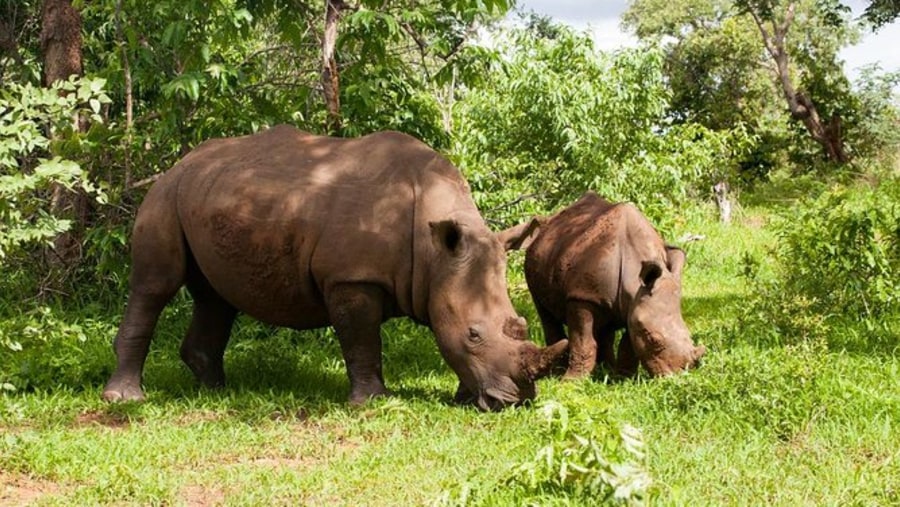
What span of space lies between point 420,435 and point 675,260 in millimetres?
3063

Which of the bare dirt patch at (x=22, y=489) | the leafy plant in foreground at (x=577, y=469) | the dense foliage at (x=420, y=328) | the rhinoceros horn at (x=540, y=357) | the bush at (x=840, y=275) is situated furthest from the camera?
the bush at (x=840, y=275)

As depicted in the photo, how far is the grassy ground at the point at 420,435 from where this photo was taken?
533 cm

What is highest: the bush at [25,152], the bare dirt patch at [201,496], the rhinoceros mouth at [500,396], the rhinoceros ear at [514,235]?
the bush at [25,152]

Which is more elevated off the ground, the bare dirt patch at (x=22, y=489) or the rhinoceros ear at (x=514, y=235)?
the rhinoceros ear at (x=514, y=235)

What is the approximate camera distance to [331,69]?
955cm

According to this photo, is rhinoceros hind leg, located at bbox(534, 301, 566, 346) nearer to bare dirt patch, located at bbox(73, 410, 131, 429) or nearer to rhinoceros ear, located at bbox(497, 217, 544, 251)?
rhinoceros ear, located at bbox(497, 217, 544, 251)

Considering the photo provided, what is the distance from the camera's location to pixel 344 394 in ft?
26.3

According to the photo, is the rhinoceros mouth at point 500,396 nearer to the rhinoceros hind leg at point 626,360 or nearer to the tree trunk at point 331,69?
the rhinoceros hind leg at point 626,360

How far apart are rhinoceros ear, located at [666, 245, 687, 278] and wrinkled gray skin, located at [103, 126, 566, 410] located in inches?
65.8

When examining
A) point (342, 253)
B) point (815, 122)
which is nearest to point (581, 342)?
point (342, 253)

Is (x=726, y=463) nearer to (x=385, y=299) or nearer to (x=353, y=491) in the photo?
(x=353, y=491)

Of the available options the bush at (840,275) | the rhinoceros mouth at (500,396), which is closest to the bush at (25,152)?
the rhinoceros mouth at (500,396)

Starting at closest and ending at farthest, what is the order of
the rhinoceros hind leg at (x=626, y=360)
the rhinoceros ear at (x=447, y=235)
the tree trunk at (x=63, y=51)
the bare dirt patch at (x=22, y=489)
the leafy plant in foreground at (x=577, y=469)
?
1. the leafy plant in foreground at (x=577, y=469)
2. the bare dirt patch at (x=22, y=489)
3. the rhinoceros ear at (x=447, y=235)
4. the rhinoceros hind leg at (x=626, y=360)
5. the tree trunk at (x=63, y=51)

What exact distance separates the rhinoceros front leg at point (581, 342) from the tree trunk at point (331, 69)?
2815 millimetres
